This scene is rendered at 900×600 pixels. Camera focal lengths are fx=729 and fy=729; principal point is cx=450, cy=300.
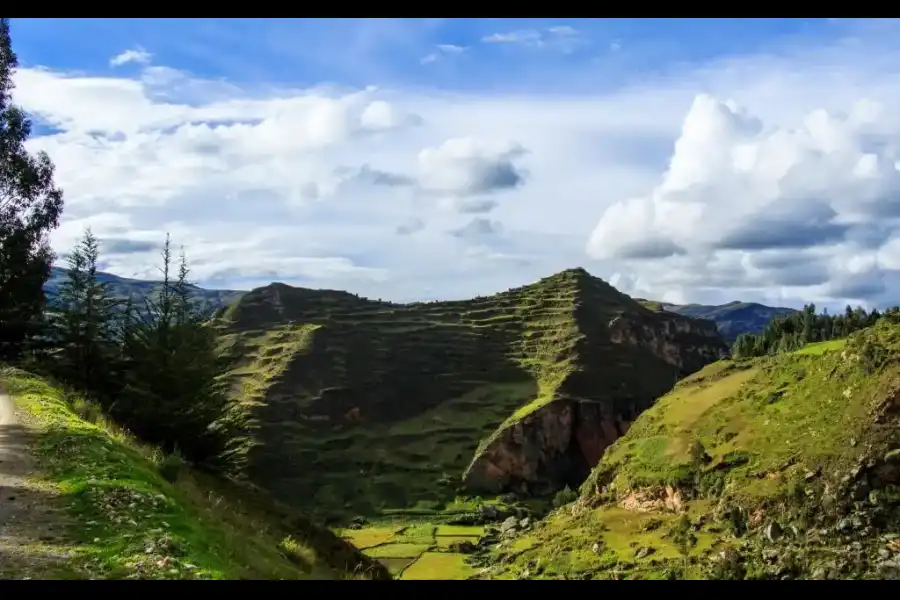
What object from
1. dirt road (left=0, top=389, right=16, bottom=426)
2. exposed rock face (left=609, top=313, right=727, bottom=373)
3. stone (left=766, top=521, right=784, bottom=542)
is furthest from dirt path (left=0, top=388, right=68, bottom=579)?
exposed rock face (left=609, top=313, right=727, bottom=373)

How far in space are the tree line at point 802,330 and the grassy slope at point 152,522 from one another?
11013 centimetres

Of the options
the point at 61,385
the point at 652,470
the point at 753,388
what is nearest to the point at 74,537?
the point at 61,385

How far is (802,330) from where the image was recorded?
12556 cm

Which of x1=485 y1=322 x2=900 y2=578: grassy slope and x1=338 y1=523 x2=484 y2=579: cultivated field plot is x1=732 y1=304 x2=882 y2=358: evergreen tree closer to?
x1=485 y1=322 x2=900 y2=578: grassy slope

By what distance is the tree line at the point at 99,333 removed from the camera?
77.0 ft

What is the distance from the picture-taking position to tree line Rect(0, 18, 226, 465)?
23.5m

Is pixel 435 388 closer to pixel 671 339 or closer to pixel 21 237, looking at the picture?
pixel 671 339

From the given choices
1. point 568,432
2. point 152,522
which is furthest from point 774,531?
point 568,432

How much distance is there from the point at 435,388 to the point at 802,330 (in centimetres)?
7580

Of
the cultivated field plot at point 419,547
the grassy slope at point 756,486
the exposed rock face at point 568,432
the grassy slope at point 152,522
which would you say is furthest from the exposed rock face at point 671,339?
the grassy slope at point 152,522

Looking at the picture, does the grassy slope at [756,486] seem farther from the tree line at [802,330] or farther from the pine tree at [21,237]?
the pine tree at [21,237]
